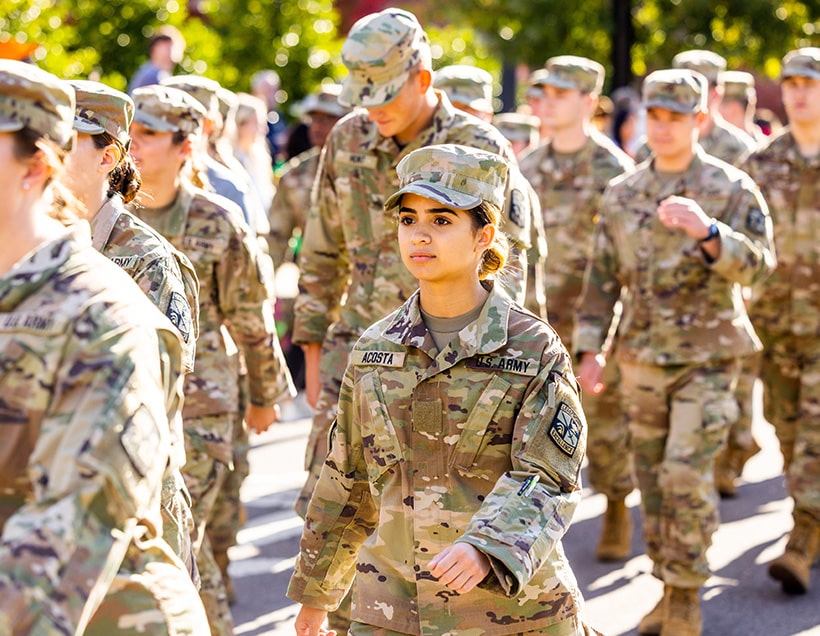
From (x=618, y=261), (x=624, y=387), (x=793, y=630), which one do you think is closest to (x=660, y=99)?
(x=618, y=261)

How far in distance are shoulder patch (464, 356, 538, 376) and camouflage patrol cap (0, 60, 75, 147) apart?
1.35 meters

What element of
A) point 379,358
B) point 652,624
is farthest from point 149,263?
point 652,624

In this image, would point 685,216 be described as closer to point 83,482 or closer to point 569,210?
point 569,210

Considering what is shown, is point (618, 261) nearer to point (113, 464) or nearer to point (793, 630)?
point (793, 630)

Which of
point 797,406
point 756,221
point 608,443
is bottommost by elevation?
point 608,443

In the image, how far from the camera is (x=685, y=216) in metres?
6.68

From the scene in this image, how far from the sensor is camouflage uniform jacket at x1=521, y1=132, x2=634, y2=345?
941 centimetres

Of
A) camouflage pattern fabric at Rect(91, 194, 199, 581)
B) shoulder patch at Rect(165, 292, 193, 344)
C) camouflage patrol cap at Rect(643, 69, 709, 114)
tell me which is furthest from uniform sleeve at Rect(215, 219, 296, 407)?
camouflage patrol cap at Rect(643, 69, 709, 114)

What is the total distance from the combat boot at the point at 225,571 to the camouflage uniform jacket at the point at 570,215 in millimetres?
2663

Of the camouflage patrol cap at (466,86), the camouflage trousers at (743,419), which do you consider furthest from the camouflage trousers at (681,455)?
the camouflage patrol cap at (466,86)

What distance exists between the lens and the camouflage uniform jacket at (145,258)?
4.75m

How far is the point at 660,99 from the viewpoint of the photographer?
24.5 ft

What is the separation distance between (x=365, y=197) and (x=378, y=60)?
0.64m

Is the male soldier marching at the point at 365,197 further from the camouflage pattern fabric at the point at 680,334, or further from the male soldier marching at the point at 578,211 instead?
the male soldier marching at the point at 578,211
